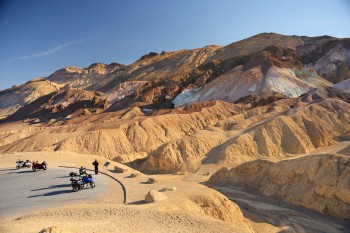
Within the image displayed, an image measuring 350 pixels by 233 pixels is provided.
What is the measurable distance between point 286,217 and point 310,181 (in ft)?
14.8

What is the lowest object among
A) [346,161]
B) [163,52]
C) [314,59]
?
[346,161]

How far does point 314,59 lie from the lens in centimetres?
10800

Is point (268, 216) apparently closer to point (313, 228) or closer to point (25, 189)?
point (313, 228)

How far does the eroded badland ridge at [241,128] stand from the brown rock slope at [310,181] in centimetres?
8

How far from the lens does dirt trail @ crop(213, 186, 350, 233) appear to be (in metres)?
23.9

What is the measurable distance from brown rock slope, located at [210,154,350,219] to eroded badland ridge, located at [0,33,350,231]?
8cm

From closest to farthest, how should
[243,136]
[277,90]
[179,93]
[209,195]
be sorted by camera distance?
[209,195] < [243,136] < [277,90] < [179,93]

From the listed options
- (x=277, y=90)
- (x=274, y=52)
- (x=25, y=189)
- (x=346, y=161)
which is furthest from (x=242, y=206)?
(x=274, y=52)

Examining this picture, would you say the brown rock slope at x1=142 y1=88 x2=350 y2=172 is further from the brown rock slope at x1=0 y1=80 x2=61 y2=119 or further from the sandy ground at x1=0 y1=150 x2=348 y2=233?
the brown rock slope at x1=0 y1=80 x2=61 y2=119

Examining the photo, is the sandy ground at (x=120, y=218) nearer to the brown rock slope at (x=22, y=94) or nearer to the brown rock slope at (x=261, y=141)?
the brown rock slope at (x=261, y=141)

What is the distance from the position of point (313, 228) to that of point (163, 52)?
504 ft

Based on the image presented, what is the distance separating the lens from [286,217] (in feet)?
83.8

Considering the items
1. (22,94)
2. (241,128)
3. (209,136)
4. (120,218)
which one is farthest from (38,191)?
(22,94)

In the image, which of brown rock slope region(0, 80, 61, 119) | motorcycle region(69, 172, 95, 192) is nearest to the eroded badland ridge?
motorcycle region(69, 172, 95, 192)
